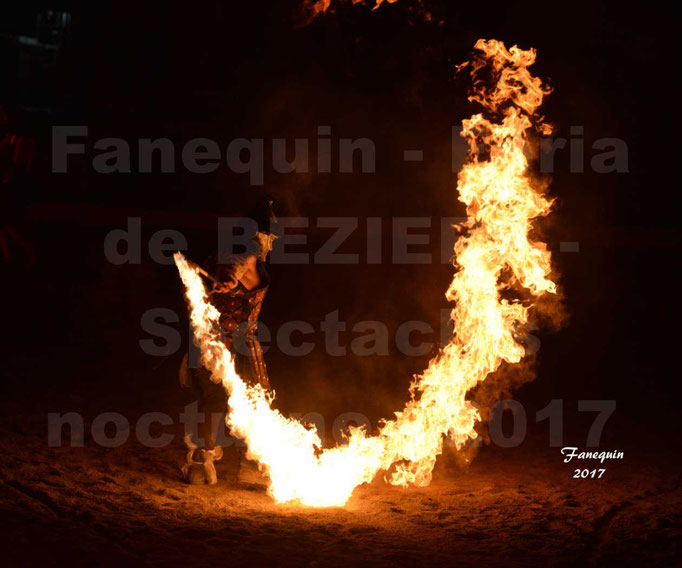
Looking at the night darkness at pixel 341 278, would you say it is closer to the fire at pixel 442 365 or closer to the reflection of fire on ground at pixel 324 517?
the reflection of fire on ground at pixel 324 517

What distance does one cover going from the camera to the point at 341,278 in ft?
43.9

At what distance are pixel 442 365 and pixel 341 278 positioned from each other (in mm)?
6727

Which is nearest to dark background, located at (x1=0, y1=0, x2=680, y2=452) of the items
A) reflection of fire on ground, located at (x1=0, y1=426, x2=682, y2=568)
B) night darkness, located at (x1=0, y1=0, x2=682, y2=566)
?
night darkness, located at (x1=0, y1=0, x2=682, y2=566)

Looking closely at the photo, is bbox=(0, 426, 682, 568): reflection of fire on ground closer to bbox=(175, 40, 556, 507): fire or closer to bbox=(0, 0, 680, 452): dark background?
bbox=(175, 40, 556, 507): fire

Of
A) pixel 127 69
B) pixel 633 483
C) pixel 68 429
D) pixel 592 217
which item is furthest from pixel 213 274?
pixel 127 69

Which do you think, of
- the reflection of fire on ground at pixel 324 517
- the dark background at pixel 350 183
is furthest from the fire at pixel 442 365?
the dark background at pixel 350 183

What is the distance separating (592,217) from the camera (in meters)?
14.5

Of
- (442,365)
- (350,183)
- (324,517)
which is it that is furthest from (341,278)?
(324,517)

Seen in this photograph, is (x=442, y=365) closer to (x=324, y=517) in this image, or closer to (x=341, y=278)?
(x=324, y=517)

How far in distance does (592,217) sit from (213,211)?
23.7 feet

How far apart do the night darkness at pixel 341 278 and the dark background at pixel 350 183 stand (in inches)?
1.7

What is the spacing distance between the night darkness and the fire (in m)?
0.32

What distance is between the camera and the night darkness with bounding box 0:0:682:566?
571cm

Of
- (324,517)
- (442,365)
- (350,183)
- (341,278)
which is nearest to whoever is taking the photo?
(324,517)
